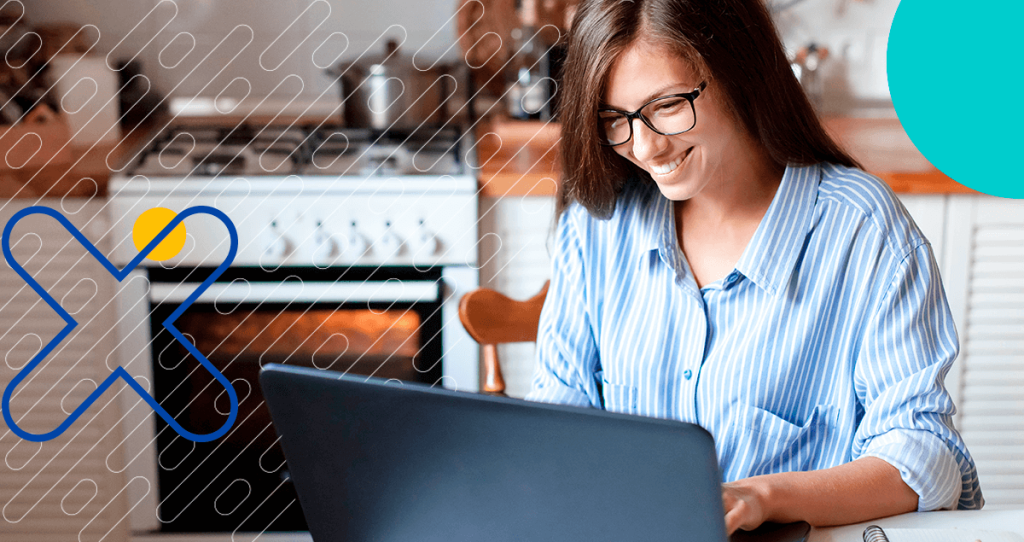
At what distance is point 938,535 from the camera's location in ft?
2.20

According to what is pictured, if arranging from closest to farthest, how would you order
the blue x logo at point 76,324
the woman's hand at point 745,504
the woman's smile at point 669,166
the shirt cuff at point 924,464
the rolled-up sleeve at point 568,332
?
the woman's hand at point 745,504 → the shirt cuff at point 924,464 → the woman's smile at point 669,166 → the rolled-up sleeve at point 568,332 → the blue x logo at point 76,324

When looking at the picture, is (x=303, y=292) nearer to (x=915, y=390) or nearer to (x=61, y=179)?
(x=61, y=179)

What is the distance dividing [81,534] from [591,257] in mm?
1299

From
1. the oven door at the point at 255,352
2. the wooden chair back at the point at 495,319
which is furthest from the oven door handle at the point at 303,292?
the wooden chair back at the point at 495,319

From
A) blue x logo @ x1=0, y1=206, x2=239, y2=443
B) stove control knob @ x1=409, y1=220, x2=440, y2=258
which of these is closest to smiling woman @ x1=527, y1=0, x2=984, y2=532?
stove control knob @ x1=409, y1=220, x2=440, y2=258

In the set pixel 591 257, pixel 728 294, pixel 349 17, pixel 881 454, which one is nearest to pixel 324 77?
pixel 349 17

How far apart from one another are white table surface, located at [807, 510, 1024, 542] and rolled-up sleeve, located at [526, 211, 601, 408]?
1.29 feet

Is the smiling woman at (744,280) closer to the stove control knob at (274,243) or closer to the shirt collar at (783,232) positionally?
the shirt collar at (783,232)

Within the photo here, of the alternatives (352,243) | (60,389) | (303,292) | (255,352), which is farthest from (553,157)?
(60,389)

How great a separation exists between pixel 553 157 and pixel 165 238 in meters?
0.78

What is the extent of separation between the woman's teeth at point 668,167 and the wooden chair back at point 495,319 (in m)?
0.40

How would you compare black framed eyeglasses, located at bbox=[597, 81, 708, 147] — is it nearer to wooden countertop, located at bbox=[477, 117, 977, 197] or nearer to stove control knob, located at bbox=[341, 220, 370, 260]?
wooden countertop, located at bbox=[477, 117, 977, 197]

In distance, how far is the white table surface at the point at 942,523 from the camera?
0.69m

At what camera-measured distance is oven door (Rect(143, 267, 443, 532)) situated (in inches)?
63.2
